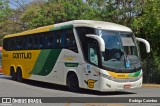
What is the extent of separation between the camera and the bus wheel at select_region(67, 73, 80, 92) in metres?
18.2

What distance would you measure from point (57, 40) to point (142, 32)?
29.3ft

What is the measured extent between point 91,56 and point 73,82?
2079 mm

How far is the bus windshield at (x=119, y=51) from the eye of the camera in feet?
54.1

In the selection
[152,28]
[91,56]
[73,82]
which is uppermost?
[152,28]

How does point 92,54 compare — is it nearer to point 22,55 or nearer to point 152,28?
point 22,55

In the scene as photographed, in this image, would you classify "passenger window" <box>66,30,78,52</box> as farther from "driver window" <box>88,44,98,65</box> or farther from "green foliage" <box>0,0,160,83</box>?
"green foliage" <box>0,0,160,83</box>

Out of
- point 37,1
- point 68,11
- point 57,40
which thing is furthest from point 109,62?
point 37,1

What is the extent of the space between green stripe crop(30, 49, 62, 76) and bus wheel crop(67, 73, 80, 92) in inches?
63.1

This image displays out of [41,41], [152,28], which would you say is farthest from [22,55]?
[152,28]

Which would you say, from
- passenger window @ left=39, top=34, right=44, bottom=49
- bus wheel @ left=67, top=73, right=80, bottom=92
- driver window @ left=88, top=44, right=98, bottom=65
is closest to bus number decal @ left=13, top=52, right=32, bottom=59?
passenger window @ left=39, top=34, right=44, bottom=49

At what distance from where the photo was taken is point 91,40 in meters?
17.0

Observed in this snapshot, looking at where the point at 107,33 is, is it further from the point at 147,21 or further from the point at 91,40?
the point at 147,21

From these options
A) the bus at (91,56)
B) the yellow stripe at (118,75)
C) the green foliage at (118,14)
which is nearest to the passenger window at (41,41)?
the bus at (91,56)

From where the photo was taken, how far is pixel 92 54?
16.9 metres
